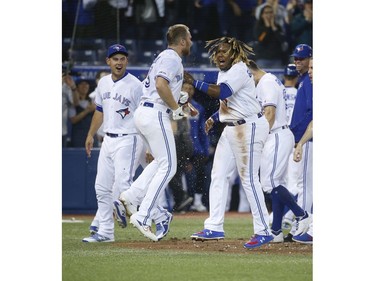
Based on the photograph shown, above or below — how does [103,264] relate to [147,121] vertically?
below

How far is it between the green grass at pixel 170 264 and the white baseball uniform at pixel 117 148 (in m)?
0.32

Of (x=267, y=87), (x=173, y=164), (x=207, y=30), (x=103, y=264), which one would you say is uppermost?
(x=207, y=30)

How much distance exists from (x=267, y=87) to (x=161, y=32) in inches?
66.5

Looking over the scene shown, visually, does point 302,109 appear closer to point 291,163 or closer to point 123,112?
point 123,112

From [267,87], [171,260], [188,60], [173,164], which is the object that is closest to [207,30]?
[188,60]

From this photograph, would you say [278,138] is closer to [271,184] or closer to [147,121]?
[271,184]

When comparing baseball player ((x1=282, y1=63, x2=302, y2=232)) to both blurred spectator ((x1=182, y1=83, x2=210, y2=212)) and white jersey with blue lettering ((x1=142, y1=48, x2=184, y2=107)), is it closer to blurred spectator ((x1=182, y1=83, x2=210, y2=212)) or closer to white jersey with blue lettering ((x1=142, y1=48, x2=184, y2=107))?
blurred spectator ((x1=182, y1=83, x2=210, y2=212))

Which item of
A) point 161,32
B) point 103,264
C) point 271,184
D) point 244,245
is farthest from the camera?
point 161,32

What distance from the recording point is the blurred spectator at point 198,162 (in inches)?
347

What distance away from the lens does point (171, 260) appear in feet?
20.0

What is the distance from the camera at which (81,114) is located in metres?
8.09

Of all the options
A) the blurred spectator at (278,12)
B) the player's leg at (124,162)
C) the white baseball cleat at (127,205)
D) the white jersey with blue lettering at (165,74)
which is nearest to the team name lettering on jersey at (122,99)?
the player's leg at (124,162)

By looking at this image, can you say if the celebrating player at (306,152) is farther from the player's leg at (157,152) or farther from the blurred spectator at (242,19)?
the blurred spectator at (242,19)

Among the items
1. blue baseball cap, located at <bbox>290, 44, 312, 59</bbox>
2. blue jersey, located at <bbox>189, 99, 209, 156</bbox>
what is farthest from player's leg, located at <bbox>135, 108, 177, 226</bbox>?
blue jersey, located at <bbox>189, 99, 209, 156</bbox>
